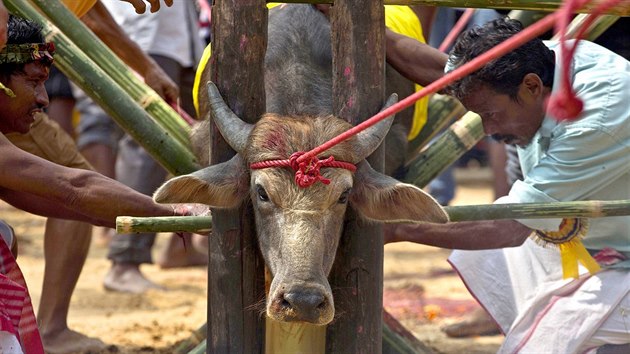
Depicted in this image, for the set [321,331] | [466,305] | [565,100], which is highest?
[565,100]

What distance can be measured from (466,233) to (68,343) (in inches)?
88.9

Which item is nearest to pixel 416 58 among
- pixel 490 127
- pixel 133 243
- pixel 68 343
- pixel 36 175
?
pixel 490 127

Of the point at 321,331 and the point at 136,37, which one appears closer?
the point at 321,331

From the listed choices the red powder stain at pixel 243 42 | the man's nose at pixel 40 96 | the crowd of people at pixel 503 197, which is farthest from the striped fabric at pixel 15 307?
the red powder stain at pixel 243 42

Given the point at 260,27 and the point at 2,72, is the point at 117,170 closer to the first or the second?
the point at 2,72

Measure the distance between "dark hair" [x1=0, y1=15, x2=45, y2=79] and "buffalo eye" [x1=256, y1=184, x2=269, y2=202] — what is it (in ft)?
3.56

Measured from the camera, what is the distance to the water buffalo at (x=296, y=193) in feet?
12.1

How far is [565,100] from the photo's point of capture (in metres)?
2.85

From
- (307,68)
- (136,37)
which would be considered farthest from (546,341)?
(136,37)

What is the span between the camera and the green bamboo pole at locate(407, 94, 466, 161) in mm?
5648

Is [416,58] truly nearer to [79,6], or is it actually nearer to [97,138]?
[79,6]

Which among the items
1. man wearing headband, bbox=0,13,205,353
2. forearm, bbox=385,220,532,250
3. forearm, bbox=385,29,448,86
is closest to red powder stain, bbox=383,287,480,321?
forearm, bbox=385,29,448,86

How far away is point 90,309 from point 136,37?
1726 millimetres

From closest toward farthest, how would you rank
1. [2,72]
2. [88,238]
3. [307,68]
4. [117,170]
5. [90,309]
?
[2,72], [307,68], [88,238], [90,309], [117,170]
